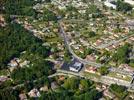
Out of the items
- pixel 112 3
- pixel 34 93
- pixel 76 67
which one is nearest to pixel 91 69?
pixel 76 67

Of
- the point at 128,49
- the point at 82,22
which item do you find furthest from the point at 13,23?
the point at 128,49

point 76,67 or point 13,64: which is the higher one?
point 76,67

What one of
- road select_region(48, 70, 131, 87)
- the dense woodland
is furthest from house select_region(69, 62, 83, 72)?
the dense woodland

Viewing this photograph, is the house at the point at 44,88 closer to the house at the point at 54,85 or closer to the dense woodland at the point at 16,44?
the house at the point at 54,85

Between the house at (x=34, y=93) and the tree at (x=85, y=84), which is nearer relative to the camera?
the house at (x=34, y=93)

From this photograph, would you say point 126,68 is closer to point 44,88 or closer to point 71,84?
point 71,84

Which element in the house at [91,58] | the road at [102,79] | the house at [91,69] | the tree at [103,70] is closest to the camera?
the road at [102,79]

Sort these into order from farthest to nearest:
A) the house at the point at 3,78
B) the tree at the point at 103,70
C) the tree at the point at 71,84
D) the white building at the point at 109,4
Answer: the white building at the point at 109,4 < the tree at the point at 103,70 < the house at the point at 3,78 < the tree at the point at 71,84

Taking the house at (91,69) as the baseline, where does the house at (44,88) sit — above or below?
below

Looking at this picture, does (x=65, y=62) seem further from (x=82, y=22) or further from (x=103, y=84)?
(x=82, y=22)

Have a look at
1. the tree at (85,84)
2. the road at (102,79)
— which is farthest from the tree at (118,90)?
the tree at (85,84)
